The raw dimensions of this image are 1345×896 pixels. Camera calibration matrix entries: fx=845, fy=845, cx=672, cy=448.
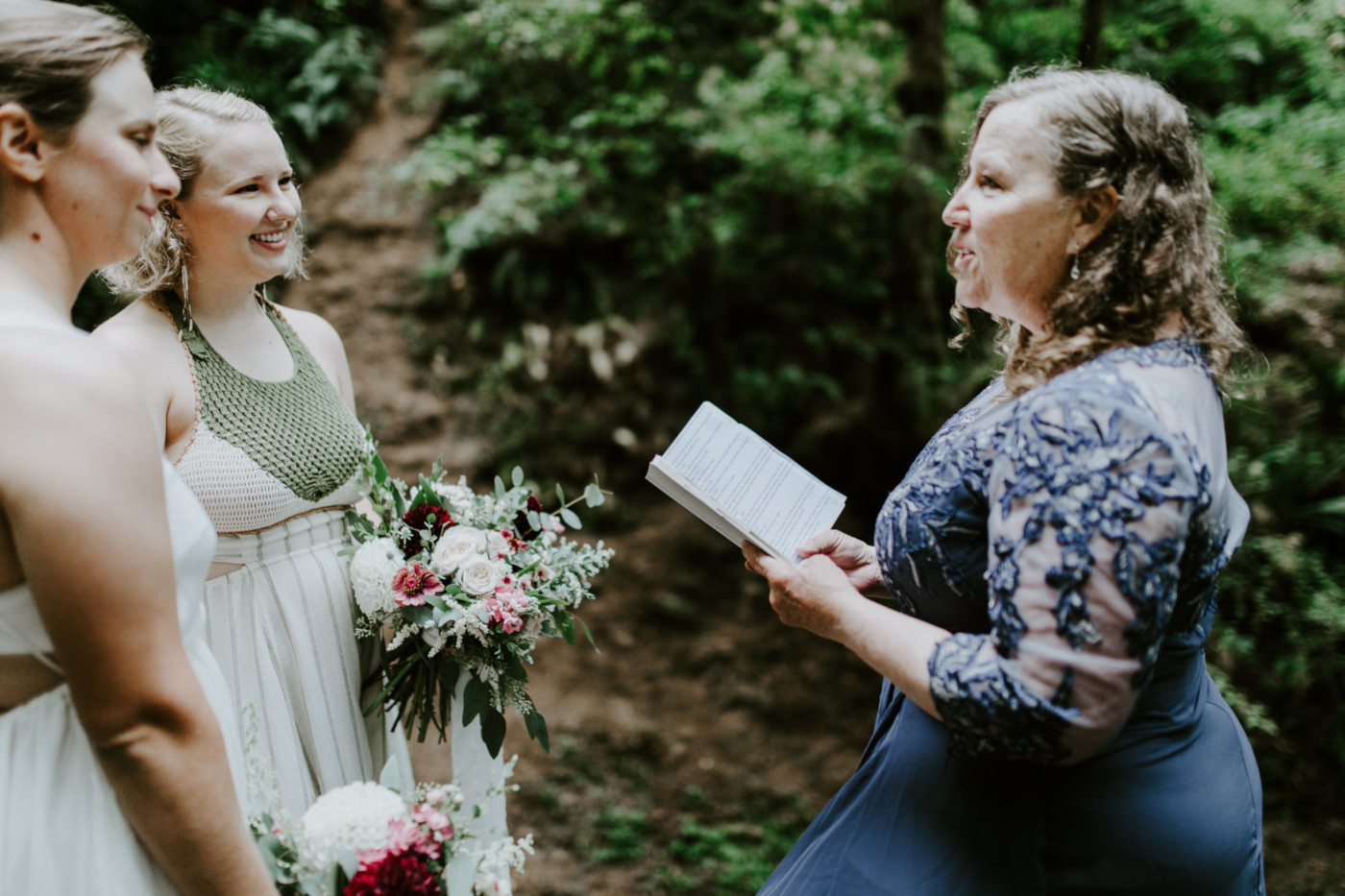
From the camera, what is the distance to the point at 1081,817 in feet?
4.93

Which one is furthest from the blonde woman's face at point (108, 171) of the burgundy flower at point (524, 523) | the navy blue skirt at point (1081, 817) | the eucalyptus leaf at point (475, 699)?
the navy blue skirt at point (1081, 817)

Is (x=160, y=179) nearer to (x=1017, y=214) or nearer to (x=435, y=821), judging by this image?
(x=435, y=821)

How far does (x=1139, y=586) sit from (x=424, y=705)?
5.47 ft

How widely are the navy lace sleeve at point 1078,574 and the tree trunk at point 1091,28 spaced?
437cm

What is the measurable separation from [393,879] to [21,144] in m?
1.13

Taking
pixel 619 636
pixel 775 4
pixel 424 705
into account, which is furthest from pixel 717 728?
pixel 775 4

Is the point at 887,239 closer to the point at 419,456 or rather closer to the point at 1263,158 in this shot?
the point at 1263,158

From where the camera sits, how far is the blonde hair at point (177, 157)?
6.59 feet

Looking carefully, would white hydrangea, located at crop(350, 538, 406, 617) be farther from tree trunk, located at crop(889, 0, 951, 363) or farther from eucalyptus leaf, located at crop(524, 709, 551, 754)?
tree trunk, located at crop(889, 0, 951, 363)

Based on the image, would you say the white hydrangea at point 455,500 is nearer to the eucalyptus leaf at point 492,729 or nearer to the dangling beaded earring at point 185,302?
the eucalyptus leaf at point 492,729

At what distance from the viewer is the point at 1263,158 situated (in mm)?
4867

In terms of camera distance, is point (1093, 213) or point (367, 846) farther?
point (1093, 213)

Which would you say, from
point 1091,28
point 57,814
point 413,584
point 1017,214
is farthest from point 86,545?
point 1091,28

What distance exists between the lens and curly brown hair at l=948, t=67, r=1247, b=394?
147 cm
